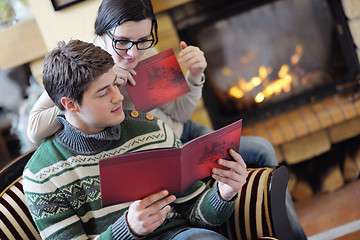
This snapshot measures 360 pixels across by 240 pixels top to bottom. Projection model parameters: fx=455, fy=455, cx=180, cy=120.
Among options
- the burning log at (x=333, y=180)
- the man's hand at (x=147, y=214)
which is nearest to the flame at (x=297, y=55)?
the burning log at (x=333, y=180)

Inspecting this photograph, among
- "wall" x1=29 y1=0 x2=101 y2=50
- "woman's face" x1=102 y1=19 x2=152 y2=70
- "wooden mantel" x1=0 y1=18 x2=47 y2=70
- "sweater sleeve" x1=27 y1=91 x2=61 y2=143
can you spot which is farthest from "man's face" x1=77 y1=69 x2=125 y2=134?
"wooden mantel" x1=0 y1=18 x2=47 y2=70

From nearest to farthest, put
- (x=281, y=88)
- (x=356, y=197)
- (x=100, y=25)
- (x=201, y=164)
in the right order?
(x=201, y=164)
(x=100, y=25)
(x=356, y=197)
(x=281, y=88)

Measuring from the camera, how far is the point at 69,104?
1.12m

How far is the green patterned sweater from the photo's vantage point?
3.65 ft

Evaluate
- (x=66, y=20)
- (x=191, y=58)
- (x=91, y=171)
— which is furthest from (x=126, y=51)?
(x=66, y=20)

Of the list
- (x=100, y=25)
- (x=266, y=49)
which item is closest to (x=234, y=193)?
(x=100, y=25)

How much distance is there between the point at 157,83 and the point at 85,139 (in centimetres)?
36

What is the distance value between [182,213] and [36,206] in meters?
0.40

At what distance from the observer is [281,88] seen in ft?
7.69

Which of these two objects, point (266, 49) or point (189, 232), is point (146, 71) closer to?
point (189, 232)

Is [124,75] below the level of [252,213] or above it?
above

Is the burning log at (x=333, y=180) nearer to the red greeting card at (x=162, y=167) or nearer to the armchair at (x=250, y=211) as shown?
the armchair at (x=250, y=211)

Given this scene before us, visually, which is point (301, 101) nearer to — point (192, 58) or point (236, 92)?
point (236, 92)

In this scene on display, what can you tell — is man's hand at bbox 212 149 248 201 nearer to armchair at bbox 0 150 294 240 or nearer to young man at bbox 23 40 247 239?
young man at bbox 23 40 247 239
